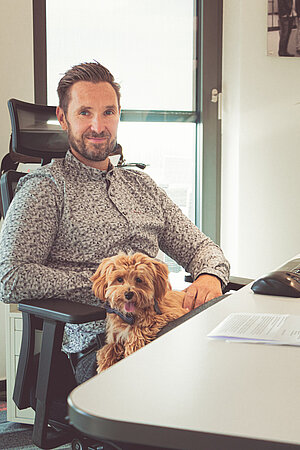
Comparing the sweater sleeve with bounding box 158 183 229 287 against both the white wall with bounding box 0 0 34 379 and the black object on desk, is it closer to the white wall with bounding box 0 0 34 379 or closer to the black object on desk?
the black object on desk

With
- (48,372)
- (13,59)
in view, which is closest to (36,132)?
(48,372)

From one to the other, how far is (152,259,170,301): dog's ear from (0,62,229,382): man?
142 mm

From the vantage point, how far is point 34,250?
1542 mm

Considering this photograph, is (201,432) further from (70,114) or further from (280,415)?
(70,114)

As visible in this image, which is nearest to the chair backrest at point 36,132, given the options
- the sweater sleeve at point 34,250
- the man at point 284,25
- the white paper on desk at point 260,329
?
the sweater sleeve at point 34,250

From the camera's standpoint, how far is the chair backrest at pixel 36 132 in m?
1.80

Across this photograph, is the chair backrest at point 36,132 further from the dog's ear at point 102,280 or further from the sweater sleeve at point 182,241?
the dog's ear at point 102,280

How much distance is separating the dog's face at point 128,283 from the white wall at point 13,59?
1.30 m

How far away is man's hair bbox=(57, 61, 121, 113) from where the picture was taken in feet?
5.68

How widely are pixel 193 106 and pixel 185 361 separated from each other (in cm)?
277

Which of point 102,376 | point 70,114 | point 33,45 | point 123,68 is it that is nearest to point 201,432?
point 102,376

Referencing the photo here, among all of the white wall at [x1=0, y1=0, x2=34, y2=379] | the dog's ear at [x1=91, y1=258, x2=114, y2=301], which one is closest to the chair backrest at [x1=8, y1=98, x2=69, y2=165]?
the dog's ear at [x1=91, y1=258, x2=114, y2=301]

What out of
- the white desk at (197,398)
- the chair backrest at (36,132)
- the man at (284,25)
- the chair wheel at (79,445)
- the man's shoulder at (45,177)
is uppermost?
the man at (284,25)

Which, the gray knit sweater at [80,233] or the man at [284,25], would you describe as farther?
the man at [284,25]
